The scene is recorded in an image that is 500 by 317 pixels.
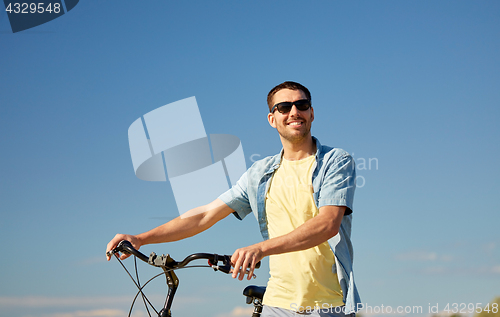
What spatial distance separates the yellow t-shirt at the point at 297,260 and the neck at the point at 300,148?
0.08 m

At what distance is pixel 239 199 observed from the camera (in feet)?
14.3

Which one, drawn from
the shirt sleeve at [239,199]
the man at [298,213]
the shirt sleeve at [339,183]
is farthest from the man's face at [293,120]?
the shirt sleeve at [239,199]

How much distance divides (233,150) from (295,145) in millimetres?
2983

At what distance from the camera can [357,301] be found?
3.52 meters

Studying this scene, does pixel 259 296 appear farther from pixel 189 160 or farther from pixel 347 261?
pixel 189 160

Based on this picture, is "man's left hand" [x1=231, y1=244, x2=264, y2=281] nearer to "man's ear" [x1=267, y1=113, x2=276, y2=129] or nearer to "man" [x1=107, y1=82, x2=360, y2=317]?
"man" [x1=107, y1=82, x2=360, y2=317]

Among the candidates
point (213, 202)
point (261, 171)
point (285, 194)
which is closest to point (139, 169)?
point (213, 202)

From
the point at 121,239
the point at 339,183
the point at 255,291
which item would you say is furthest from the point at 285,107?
the point at 121,239

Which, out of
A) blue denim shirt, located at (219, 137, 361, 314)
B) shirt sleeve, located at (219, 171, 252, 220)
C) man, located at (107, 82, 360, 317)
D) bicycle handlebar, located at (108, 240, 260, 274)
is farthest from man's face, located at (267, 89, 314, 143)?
bicycle handlebar, located at (108, 240, 260, 274)

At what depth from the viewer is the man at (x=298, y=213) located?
3434 millimetres

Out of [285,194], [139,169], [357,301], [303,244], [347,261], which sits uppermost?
[139,169]

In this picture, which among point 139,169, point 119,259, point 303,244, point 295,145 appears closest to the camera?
point 303,244

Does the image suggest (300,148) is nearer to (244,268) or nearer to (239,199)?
(239,199)

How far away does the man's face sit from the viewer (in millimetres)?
4035
